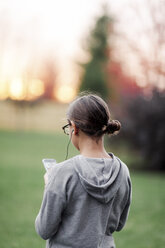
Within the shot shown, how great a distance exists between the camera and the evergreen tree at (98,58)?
35781 millimetres

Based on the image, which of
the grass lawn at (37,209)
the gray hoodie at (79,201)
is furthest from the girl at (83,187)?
the grass lawn at (37,209)

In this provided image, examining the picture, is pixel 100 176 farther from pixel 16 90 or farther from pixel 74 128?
pixel 16 90

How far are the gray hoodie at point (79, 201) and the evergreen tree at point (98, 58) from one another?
111 feet

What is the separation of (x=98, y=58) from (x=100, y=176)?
35548 mm

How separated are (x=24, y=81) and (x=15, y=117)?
169 inches

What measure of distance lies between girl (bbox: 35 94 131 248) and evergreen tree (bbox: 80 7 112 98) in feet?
111

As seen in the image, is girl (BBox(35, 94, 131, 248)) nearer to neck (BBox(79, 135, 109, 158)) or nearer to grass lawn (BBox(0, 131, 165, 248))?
neck (BBox(79, 135, 109, 158))

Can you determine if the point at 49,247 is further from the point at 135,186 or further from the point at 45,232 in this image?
the point at 135,186

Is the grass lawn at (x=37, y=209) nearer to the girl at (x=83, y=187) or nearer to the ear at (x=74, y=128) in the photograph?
the girl at (x=83, y=187)

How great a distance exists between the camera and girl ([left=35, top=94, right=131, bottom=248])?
1823mm

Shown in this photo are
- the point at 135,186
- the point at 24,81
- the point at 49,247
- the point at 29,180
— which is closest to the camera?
the point at 49,247

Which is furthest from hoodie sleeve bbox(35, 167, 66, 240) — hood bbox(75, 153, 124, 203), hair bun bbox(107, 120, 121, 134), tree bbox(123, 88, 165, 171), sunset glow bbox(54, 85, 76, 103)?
sunset glow bbox(54, 85, 76, 103)

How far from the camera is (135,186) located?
8.70 m

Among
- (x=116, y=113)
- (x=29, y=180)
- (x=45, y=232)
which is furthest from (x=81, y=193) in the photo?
(x=116, y=113)
